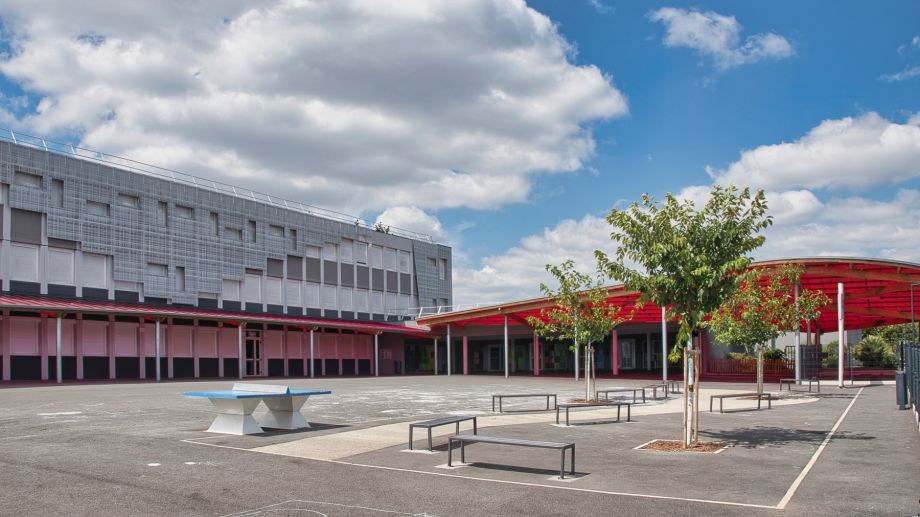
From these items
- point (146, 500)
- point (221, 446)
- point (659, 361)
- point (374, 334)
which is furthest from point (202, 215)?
point (146, 500)

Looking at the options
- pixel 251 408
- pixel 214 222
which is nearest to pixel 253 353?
pixel 214 222

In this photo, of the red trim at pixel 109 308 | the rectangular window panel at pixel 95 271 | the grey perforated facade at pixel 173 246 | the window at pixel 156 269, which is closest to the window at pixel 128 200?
the grey perforated facade at pixel 173 246

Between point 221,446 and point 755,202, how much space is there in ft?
32.1

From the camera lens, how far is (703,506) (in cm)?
852

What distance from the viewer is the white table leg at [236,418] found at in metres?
14.3

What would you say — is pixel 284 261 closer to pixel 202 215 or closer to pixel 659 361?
pixel 202 215

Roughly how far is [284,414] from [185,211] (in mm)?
35488

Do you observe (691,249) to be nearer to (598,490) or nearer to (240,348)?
(598,490)

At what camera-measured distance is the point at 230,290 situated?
168ft

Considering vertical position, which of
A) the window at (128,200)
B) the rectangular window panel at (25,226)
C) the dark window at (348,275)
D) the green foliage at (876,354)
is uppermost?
the window at (128,200)

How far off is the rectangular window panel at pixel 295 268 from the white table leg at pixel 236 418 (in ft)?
137

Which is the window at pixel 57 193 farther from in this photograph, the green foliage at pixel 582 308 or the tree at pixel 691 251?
the tree at pixel 691 251

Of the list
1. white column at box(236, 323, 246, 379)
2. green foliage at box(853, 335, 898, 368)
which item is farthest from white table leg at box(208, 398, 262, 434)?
green foliage at box(853, 335, 898, 368)

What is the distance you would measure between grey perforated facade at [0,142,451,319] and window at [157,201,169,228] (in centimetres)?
7
